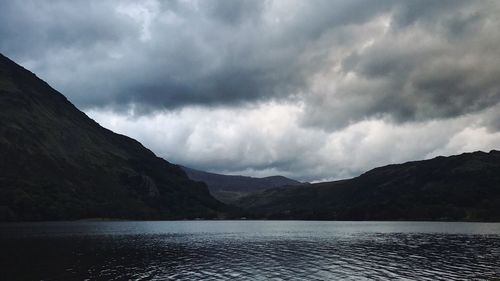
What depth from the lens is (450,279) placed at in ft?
224

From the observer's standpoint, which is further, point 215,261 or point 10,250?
point 10,250

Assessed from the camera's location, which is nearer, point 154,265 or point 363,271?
point 363,271

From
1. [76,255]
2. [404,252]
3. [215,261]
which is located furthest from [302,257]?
[76,255]

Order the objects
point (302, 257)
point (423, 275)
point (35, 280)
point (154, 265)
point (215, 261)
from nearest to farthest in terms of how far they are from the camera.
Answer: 1. point (35, 280)
2. point (423, 275)
3. point (154, 265)
4. point (215, 261)
5. point (302, 257)

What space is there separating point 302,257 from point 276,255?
705 cm

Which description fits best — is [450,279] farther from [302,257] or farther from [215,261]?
[215,261]

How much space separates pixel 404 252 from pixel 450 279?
43952mm

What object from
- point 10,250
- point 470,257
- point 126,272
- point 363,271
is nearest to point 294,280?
point 363,271

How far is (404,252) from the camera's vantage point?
111 metres

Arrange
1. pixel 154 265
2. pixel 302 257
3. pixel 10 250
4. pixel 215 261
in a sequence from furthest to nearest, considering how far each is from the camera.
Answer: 1. pixel 10 250
2. pixel 302 257
3. pixel 215 261
4. pixel 154 265

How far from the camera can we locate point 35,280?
64.4 m

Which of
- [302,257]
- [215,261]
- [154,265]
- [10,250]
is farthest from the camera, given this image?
[10,250]

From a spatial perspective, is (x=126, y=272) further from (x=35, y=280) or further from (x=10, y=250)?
(x=10, y=250)

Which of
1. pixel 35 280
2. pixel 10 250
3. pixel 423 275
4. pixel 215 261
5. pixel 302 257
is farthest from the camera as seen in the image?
pixel 10 250
